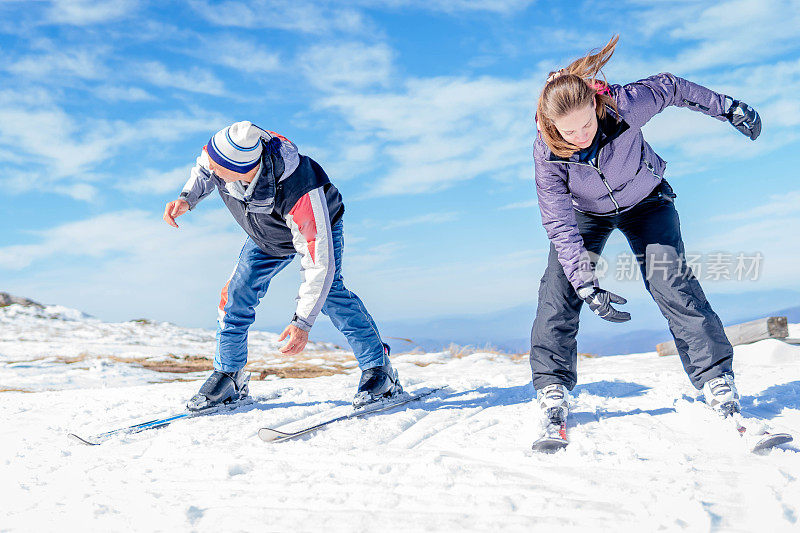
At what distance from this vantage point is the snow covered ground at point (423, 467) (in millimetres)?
1913

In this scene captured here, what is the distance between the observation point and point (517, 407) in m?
3.69

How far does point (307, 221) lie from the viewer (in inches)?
133

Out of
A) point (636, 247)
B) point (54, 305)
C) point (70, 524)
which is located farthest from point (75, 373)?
point (54, 305)

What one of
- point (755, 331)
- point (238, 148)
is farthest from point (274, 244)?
point (755, 331)

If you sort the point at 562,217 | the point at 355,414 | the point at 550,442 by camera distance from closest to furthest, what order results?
the point at 550,442 → the point at 562,217 → the point at 355,414

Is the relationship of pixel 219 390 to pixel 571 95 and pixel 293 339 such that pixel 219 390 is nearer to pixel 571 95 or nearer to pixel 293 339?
pixel 293 339

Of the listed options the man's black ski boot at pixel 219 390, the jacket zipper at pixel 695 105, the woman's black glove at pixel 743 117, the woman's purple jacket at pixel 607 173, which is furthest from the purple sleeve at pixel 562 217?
the man's black ski boot at pixel 219 390

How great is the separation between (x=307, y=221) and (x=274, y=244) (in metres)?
0.48

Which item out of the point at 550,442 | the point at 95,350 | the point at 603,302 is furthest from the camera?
the point at 95,350

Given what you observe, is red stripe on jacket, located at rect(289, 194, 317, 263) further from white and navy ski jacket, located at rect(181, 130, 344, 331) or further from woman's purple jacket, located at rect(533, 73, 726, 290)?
woman's purple jacket, located at rect(533, 73, 726, 290)

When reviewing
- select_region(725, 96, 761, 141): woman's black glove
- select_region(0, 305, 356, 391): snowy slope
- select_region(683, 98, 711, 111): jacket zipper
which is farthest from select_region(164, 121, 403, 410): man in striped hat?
select_region(725, 96, 761, 141): woman's black glove

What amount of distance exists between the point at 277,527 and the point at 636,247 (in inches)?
98.5

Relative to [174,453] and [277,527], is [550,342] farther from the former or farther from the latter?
[174,453]

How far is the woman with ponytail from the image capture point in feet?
9.46
